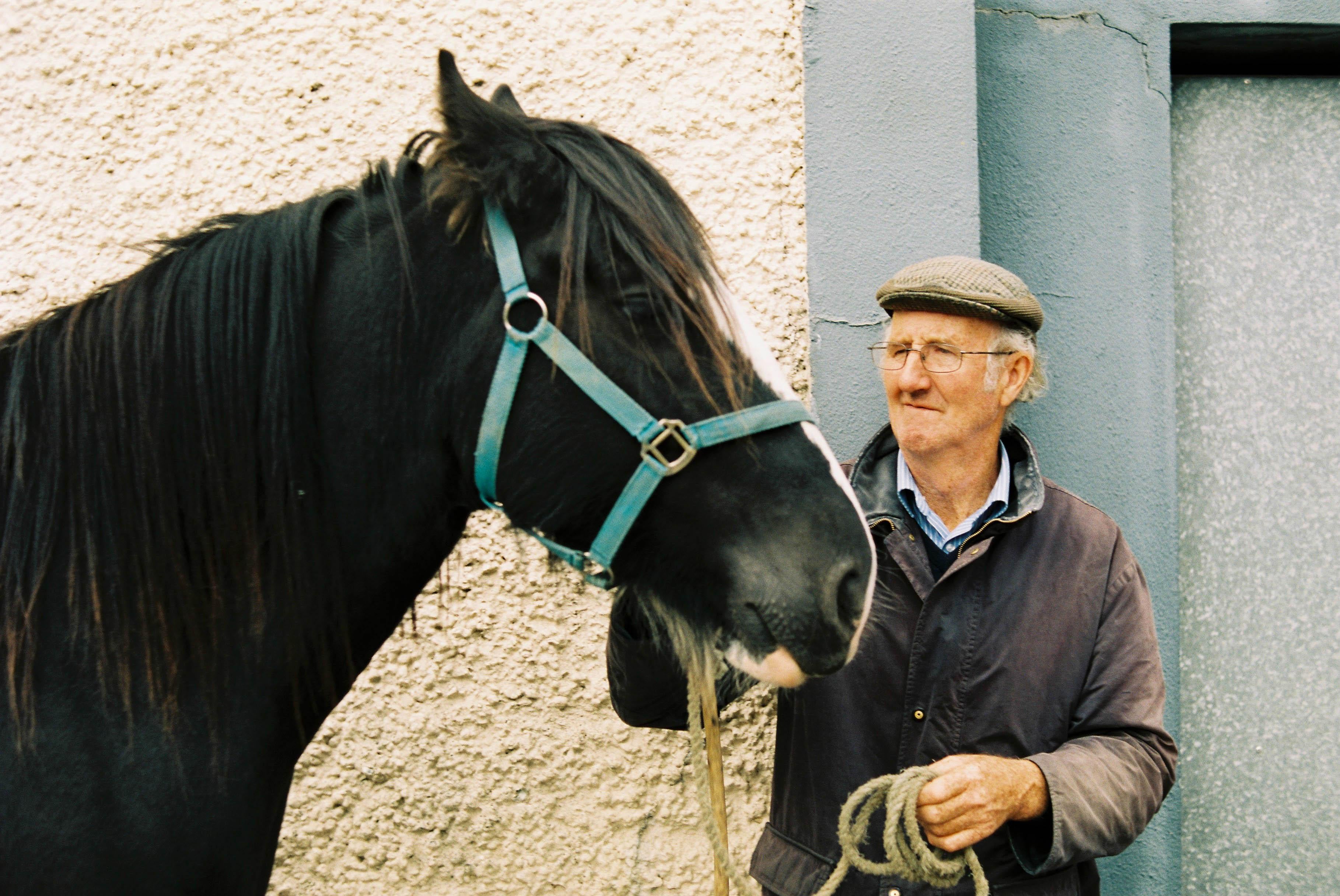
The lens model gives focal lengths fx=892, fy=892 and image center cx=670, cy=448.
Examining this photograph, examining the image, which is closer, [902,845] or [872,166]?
[902,845]

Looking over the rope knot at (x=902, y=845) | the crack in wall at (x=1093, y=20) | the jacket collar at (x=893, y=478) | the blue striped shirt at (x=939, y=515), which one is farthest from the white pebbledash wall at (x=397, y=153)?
the rope knot at (x=902, y=845)

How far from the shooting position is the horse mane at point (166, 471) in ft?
3.31

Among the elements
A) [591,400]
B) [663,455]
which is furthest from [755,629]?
[591,400]

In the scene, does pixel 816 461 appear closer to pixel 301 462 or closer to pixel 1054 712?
pixel 301 462

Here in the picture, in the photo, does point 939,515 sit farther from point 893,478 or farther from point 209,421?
point 209,421

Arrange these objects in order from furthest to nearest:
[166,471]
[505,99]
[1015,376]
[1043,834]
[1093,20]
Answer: [1093,20], [1015,376], [1043,834], [505,99], [166,471]

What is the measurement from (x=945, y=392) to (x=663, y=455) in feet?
2.56

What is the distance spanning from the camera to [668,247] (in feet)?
3.56

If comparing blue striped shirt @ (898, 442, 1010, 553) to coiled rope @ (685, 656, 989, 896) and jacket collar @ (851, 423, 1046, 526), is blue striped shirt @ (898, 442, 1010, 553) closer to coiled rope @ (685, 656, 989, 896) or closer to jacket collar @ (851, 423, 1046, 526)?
jacket collar @ (851, 423, 1046, 526)

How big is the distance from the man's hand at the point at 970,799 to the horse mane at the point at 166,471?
89 centimetres

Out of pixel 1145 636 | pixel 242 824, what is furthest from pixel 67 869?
pixel 1145 636

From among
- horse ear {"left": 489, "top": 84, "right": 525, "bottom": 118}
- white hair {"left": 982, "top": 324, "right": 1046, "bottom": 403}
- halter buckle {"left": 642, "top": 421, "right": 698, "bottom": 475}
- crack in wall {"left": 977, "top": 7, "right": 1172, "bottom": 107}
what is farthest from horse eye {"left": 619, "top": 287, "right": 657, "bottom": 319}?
crack in wall {"left": 977, "top": 7, "right": 1172, "bottom": 107}

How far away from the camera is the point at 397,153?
6.99ft

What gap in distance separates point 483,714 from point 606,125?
1.41 metres
